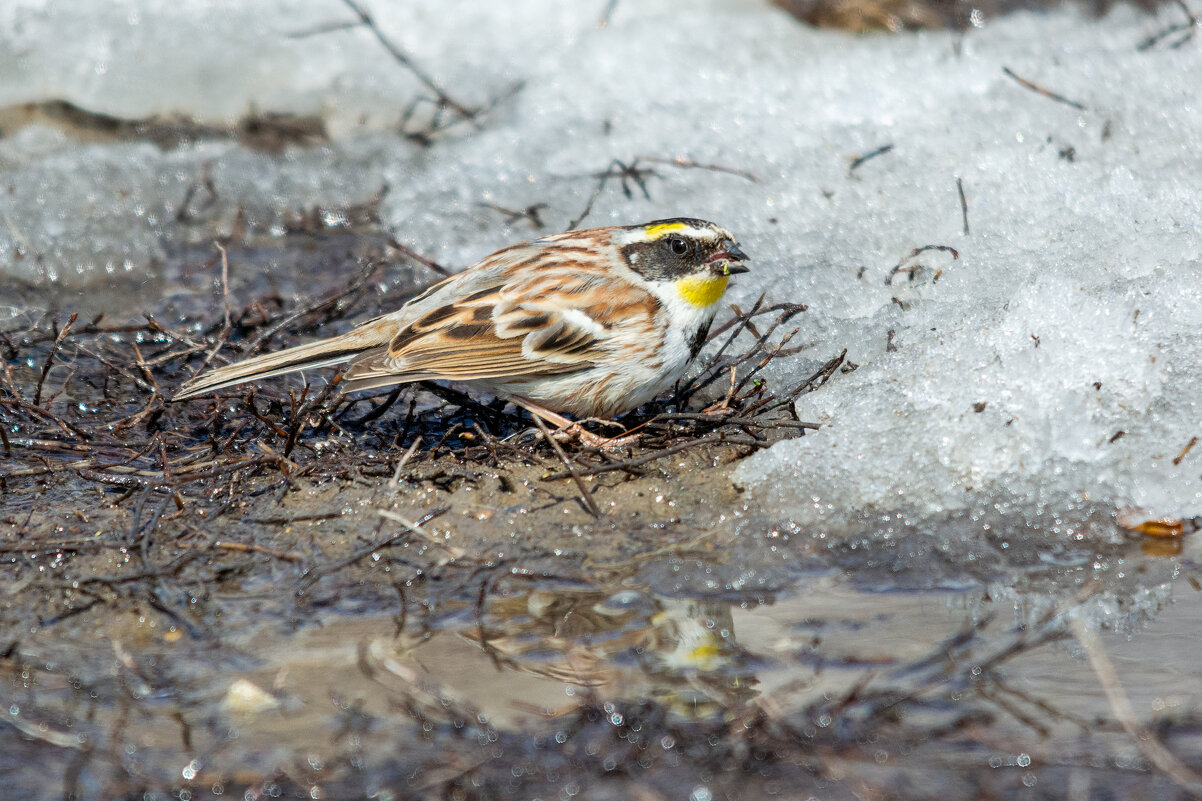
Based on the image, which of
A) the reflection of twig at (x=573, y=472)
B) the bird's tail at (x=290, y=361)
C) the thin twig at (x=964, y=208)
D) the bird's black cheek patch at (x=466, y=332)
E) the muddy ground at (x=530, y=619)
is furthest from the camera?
the thin twig at (x=964, y=208)

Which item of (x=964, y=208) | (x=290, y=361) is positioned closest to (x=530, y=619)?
(x=290, y=361)

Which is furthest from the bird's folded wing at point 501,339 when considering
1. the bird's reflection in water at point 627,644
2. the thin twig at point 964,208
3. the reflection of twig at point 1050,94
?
the reflection of twig at point 1050,94

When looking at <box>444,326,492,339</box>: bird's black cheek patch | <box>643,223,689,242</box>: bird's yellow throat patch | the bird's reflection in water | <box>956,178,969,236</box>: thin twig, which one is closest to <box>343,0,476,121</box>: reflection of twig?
<box>643,223,689,242</box>: bird's yellow throat patch

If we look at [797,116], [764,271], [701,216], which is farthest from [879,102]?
[764,271]

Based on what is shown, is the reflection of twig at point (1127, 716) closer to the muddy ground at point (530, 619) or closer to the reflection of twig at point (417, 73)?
the muddy ground at point (530, 619)

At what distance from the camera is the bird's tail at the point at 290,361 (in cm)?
520

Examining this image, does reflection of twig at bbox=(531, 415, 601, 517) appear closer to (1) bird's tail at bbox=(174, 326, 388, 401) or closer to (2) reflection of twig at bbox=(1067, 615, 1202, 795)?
(1) bird's tail at bbox=(174, 326, 388, 401)

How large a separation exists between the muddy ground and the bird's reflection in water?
1 cm

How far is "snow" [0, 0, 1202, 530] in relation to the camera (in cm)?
485

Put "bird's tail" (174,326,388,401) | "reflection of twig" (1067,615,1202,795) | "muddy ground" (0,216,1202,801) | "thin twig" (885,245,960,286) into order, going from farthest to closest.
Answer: "thin twig" (885,245,960,286), "bird's tail" (174,326,388,401), "muddy ground" (0,216,1202,801), "reflection of twig" (1067,615,1202,795)

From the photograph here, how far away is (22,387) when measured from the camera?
602 cm

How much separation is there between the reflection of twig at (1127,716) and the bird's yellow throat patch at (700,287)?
219 cm

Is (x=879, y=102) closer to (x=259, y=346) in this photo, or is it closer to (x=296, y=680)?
(x=259, y=346)

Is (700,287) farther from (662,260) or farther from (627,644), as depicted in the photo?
(627,644)
